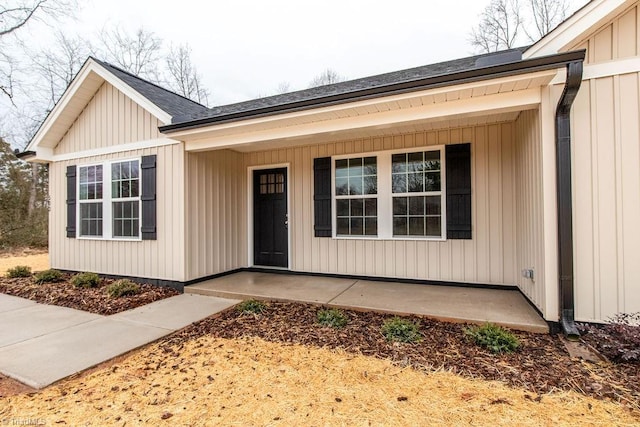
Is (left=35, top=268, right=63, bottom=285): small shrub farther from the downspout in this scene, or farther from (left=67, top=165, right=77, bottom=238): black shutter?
the downspout

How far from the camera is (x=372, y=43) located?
14.7 metres

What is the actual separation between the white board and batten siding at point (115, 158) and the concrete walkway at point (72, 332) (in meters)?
1.00

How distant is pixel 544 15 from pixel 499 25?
137 cm

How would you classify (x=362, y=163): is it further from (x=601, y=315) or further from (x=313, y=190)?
(x=601, y=315)

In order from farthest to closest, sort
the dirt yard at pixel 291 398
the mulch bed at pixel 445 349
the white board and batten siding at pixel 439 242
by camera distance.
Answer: the white board and batten siding at pixel 439 242 < the mulch bed at pixel 445 349 < the dirt yard at pixel 291 398

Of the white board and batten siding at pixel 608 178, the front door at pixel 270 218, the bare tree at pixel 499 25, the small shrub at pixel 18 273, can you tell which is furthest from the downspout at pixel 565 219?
the bare tree at pixel 499 25

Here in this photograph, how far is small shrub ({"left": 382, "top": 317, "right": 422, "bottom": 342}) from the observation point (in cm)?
302

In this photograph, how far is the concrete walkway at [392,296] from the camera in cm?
343

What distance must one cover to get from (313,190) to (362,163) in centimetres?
Answer: 103

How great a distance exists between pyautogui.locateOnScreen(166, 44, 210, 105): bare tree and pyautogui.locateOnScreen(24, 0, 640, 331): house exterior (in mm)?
10981

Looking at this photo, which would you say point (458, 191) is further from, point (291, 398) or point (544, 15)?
point (544, 15)

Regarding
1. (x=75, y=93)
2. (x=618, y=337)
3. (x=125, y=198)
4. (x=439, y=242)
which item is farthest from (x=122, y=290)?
(x=618, y=337)

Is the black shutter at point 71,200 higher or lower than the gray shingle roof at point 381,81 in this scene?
lower

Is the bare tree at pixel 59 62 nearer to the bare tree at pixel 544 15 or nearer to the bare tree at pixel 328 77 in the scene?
the bare tree at pixel 328 77
